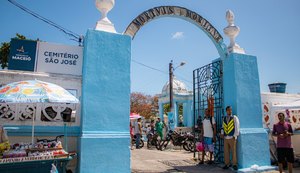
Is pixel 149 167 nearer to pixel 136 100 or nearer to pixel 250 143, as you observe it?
pixel 250 143

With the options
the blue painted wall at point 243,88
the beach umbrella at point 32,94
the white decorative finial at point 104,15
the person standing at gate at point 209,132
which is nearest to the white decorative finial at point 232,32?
the blue painted wall at point 243,88

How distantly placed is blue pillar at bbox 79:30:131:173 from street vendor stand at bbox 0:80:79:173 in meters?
0.73

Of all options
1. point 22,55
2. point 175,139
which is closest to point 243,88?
point 175,139

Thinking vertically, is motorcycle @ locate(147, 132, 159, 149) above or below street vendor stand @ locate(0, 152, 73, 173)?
below

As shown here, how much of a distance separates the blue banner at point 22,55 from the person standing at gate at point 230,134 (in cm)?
635

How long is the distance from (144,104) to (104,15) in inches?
1245

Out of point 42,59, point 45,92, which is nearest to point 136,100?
point 42,59

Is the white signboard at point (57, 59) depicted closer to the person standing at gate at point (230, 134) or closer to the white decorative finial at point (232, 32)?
the person standing at gate at point (230, 134)

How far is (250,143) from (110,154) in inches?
162

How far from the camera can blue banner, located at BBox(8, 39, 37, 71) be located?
27.1 feet

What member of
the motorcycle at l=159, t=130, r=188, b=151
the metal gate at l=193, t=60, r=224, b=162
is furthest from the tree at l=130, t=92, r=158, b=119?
the metal gate at l=193, t=60, r=224, b=162

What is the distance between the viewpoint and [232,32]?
802 cm

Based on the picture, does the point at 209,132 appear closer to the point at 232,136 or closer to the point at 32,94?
the point at 232,136

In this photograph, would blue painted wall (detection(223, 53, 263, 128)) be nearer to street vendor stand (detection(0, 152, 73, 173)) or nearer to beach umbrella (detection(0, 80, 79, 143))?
beach umbrella (detection(0, 80, 79, 143))
